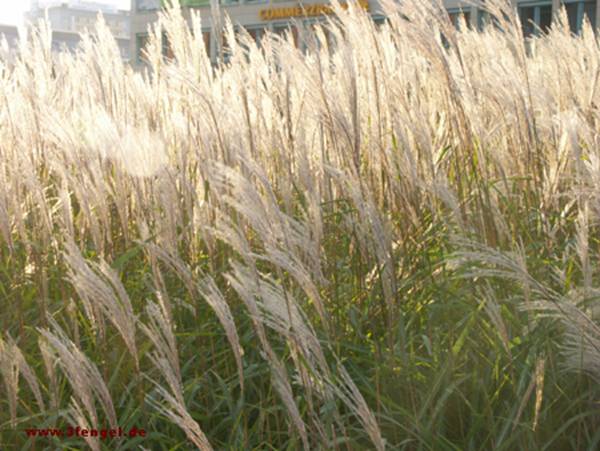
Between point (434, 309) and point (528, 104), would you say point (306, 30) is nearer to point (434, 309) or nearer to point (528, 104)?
point (528, 104)

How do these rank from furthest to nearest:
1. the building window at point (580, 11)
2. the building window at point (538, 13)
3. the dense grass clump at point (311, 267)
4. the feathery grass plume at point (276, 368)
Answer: the building window at point (538, 13) → the building window at point (580, 11) → the dense grass clump at point (311, 267) → the feathery grass plume at point (276, 368)

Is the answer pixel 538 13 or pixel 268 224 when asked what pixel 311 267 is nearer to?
pixel 268 224

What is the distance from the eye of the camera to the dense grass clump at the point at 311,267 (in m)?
2.00

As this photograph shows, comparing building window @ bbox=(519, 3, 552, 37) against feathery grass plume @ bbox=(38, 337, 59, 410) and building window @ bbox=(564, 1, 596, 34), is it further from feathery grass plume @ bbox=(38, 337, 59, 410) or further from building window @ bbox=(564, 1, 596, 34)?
feathery grass plume @ bbox=(38, 337, 59, 410)

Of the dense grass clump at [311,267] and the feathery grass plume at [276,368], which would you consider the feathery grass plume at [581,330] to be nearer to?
the dense grass clump at [311,267]

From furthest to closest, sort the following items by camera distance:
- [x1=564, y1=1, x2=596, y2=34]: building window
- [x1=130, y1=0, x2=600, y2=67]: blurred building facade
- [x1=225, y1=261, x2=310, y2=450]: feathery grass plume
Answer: [x1=130, y1=0, x2=600, y2=67]: blurred building facade
[x1=564, y1=1, x2=596, y2=34]: building window
[x1=225, y1=261, x2=310, y2=450]: feathery grass plume

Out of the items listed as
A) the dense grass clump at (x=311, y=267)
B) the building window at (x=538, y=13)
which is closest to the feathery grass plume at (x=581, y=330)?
the dense grass clump at (x=311, y=267)

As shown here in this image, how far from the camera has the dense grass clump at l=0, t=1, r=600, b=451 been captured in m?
2.00

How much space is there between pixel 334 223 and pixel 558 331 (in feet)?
2.96

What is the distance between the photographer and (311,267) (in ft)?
8.17

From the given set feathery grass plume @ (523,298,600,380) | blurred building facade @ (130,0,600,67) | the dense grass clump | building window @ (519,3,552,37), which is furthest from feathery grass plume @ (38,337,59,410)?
building window @ (519,3,552,37)

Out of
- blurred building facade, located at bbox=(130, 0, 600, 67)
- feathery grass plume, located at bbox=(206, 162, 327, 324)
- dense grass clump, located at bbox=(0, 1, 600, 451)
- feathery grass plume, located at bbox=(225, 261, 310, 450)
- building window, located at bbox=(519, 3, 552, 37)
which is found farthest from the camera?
building window, located at bbox=(519, 3, 552, 37)

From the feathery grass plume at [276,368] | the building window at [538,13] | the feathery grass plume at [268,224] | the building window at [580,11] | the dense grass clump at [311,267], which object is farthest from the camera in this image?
the building window at [538,13]

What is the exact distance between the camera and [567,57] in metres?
3.88
